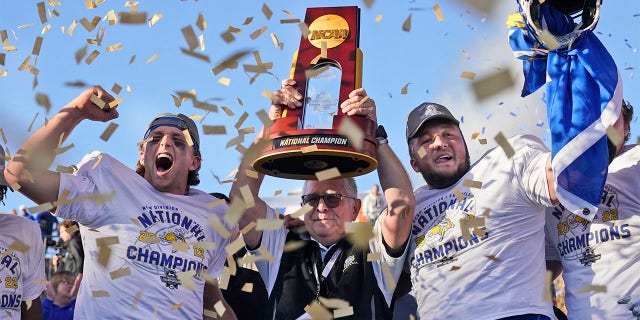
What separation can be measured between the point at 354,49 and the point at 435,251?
1269 mm

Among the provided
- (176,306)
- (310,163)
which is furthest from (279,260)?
(310,163)

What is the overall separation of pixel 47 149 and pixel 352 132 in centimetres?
183

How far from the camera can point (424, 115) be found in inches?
202

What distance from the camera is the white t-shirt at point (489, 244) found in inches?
178

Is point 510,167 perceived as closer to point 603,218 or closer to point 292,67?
point 603,218

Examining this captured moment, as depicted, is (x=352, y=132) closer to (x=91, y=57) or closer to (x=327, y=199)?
(x=327, y=199)

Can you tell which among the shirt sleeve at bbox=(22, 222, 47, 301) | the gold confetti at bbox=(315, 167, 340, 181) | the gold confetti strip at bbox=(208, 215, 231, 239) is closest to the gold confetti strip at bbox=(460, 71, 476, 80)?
the gold confetti at bbox=(315, 167, 340, 181)

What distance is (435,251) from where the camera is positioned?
4.73m

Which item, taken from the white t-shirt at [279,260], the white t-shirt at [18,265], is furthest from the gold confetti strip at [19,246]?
the white t-shirt at [279,260]

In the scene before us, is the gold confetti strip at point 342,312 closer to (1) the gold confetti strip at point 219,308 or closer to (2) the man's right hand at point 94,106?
(1) the gold confetti strip at point 219,308

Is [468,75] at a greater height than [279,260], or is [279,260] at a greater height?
[468,75]

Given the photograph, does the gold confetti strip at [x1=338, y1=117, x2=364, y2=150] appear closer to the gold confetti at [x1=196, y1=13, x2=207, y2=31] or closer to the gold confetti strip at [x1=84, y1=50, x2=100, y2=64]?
the gold confetti at [x1=196, y1=13, x2=207, y2=31]

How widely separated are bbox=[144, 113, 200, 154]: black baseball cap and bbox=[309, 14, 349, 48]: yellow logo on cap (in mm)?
1188

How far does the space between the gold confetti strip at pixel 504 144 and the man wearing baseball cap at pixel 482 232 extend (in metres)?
0.16
